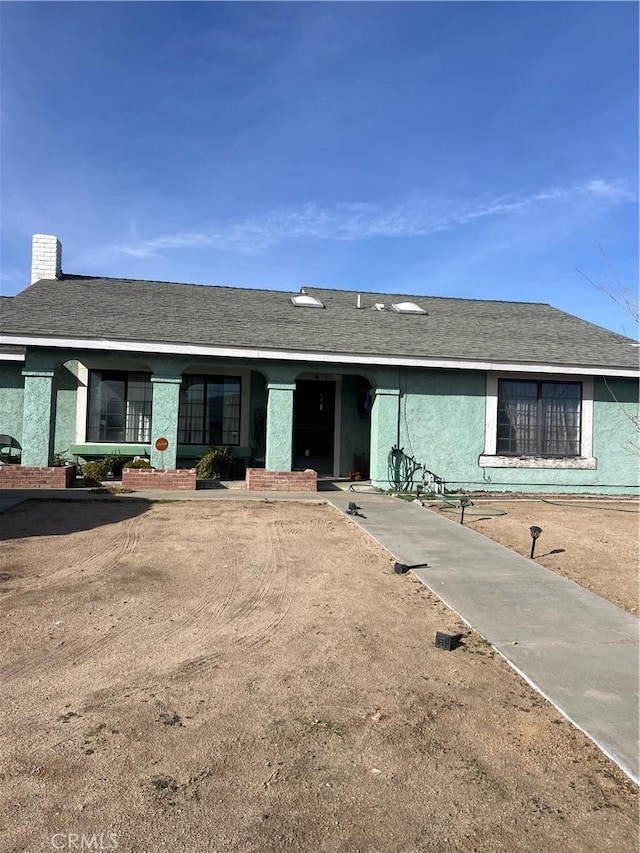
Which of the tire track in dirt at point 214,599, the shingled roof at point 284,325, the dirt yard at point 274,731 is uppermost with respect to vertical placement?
the shingled roof at point 284,325

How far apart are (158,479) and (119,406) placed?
3718mm

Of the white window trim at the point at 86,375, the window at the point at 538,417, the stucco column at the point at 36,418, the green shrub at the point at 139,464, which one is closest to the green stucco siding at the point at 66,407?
the white window trim at the point at 86,375

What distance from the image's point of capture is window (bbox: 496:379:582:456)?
14359mm

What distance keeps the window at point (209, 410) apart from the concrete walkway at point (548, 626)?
26.9 ft

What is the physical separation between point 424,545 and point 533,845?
5.43 metres

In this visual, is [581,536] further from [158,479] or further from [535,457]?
Result: [158,479]

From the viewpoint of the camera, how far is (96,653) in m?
4.16

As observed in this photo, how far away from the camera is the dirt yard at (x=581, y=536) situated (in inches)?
256

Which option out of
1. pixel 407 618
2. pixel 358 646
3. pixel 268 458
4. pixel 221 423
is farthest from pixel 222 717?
pixel 221 423

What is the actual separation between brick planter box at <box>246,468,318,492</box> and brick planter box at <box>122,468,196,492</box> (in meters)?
1.31

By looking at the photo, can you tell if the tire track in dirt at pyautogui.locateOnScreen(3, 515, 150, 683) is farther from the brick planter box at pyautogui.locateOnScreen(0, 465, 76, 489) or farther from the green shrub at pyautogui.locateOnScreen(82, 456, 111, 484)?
the green shrub at pyautogui.locateOnScreen(82, 456, 111, 484)

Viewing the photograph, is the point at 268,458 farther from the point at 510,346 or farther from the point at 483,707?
the point at 483,707

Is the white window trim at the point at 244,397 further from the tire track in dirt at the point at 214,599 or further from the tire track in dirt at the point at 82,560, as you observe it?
the tire track in dirt at the point at 214,599

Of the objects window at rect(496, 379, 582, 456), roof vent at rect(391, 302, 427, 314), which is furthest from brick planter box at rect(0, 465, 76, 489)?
roof vent at rect(391, 302, 427, 314)
